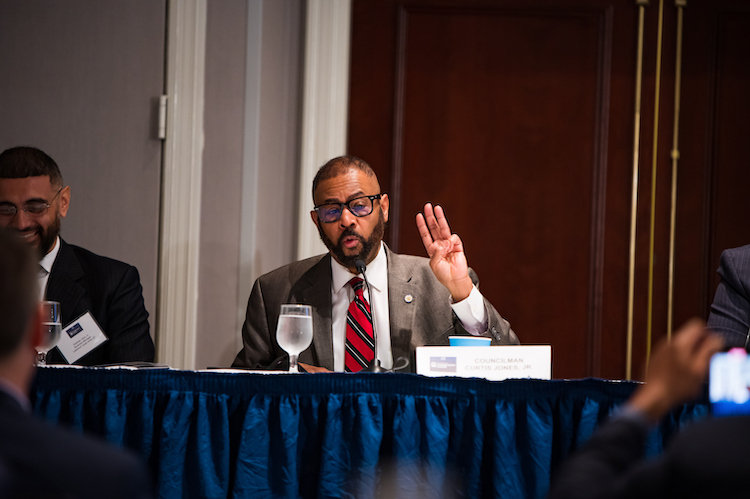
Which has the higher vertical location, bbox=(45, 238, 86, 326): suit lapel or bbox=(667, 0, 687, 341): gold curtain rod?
bbox=(667, 0, 687, 341): gold curtain rod

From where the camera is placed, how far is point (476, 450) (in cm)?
154

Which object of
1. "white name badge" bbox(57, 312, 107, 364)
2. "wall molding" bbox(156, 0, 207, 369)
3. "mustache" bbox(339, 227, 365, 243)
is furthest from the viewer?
"wall molding" bbox(156, 0, 207, 369)

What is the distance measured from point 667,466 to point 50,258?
231 cm

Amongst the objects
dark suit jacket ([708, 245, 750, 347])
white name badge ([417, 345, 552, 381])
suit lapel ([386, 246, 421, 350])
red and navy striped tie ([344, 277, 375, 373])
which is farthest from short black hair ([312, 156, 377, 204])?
dark suit jacket ([708, 245, 750, 347])

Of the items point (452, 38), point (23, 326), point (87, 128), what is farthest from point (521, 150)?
point (23, 326)

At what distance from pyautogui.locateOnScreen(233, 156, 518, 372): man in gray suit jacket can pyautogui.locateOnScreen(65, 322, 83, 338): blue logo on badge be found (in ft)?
1.66

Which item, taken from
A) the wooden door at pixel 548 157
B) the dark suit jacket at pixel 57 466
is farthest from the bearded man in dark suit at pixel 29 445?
the wooden door at pixel 548 157

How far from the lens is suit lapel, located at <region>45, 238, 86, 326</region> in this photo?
2.46m

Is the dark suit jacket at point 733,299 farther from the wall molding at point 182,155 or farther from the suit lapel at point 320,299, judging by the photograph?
the wall molding at point 182,155

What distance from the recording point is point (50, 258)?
8.39ft

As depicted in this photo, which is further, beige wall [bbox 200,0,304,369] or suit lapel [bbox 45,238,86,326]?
beige wall [bbox 200,0,304,369]

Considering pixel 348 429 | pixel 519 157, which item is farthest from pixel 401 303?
pixel 519 157

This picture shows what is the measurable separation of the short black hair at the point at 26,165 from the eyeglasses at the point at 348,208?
3.22 feet

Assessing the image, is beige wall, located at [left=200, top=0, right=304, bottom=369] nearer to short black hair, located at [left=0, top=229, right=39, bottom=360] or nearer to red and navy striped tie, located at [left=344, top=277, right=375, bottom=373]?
red and navy striped tie, located at [left=344, top=277, right=375, bottom=373]
